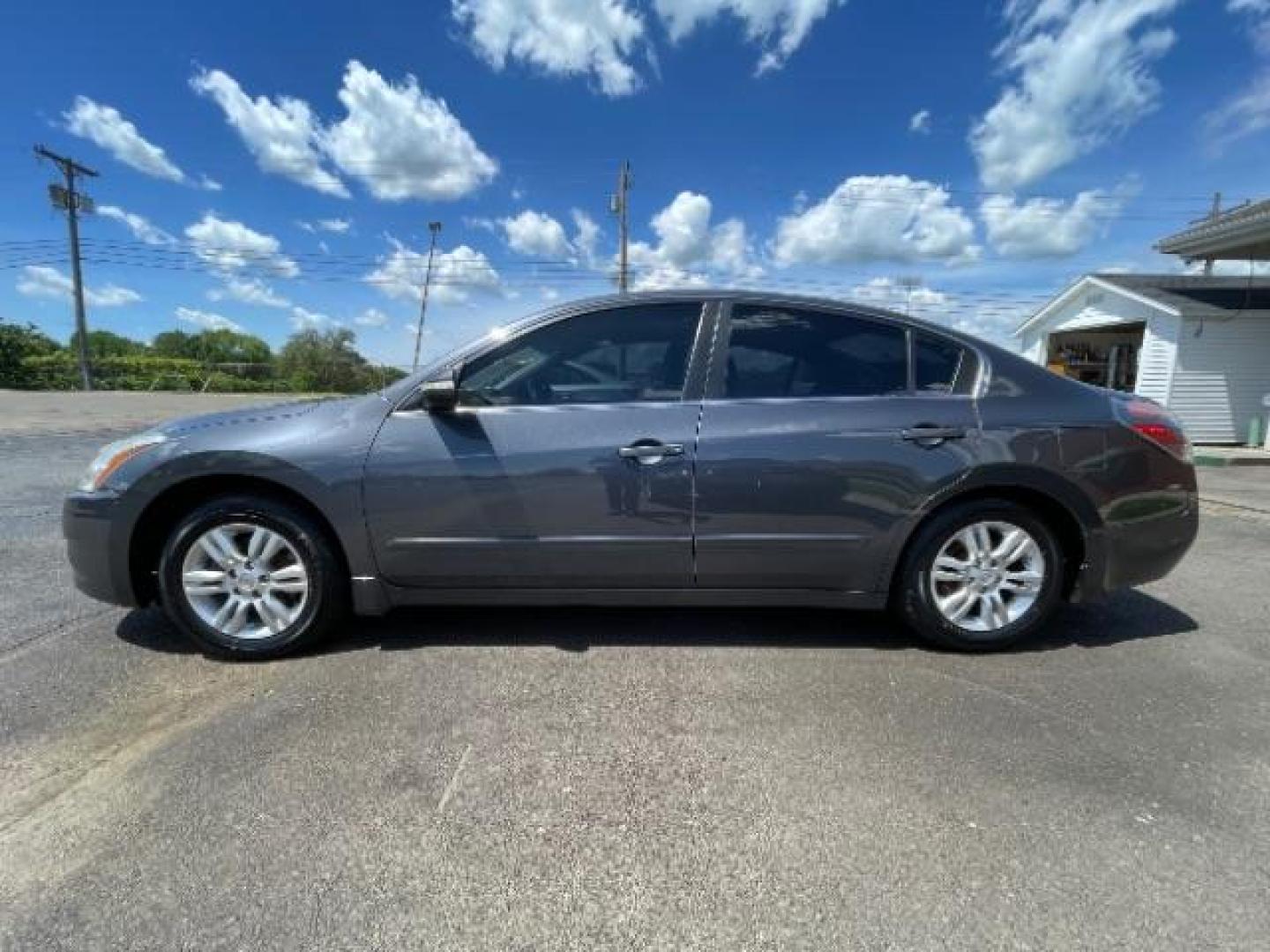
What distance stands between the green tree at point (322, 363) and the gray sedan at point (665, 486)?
120 feet

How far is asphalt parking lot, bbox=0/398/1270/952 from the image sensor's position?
163cm

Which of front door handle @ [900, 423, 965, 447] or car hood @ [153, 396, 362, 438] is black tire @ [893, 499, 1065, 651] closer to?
front door handle @ [900, 423, 965, 447]

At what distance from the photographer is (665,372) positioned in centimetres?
301

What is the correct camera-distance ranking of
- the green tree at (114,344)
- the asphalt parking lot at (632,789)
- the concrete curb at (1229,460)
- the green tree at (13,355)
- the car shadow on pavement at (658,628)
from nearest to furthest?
1. the asphalt parking lot at (632,789)
2. the car shadow on pavement at (658,628)
3. the concrete curb at (1229,460)
4. the green tree at (13,355)
5. the green tree at (114,344)

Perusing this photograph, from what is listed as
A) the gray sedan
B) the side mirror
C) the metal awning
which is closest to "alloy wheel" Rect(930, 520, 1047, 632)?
the gray sedan

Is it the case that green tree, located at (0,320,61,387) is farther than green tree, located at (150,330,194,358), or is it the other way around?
green tree, located at (150,330,194,358)

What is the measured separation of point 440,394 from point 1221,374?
15.4 metres

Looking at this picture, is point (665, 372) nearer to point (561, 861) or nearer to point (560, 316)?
point (560, 316)

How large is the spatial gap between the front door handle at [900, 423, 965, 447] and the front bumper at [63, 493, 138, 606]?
347 centimetres

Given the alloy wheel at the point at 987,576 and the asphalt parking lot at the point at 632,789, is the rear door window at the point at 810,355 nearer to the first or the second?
the alloy wheel at the point at 987,576

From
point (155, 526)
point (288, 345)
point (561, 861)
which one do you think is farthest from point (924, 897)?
point (288, 345)

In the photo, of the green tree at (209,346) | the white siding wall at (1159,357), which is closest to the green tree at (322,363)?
the green tree at (209,346)

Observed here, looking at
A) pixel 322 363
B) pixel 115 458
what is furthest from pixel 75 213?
pixel 115 458

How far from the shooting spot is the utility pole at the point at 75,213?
30562 millimetres
